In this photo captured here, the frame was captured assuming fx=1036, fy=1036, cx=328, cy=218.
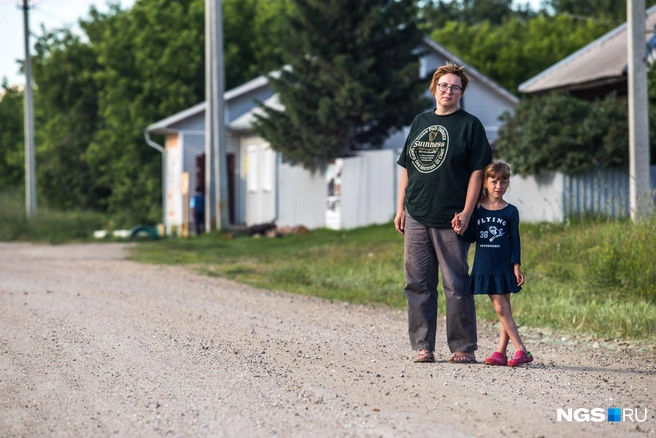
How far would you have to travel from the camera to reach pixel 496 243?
7.23m

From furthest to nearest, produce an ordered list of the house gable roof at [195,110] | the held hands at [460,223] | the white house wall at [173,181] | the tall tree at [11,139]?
the tall tree at [11,139], the white house wall at [173,181], the house gable roof at [195,110], the held hands at [460,223]

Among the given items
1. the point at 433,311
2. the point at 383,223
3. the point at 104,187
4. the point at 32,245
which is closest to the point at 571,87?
the point at 383,223

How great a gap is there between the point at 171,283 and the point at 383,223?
11.5 meters

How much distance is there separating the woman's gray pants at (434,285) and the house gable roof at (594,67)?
1736 cm

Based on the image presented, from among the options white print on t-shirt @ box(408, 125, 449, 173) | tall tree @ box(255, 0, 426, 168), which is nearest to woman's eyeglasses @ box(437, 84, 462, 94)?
white print on t-shirt @ box(408, 125, 449, 173)

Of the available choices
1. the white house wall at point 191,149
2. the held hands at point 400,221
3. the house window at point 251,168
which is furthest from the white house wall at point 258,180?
the held hands at point 400,221

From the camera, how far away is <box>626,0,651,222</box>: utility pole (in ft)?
49.8

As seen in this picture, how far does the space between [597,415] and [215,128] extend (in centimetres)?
2230

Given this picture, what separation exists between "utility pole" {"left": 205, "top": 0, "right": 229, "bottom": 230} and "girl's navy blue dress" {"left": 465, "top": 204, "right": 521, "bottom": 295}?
20.1 m

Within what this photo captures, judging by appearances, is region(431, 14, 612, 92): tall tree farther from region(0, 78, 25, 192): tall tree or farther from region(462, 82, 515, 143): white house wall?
region(0, 78, 25, 192): tall tree

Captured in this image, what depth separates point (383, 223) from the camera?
Answer: 25578 millimetres

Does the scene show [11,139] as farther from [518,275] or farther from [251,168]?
[518,275]

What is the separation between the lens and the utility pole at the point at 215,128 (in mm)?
27062

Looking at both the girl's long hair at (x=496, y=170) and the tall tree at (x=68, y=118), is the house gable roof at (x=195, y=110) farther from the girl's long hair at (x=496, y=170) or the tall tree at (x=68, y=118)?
the girl's long hair at (x=496, y=170)
